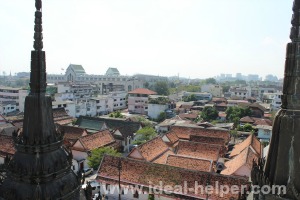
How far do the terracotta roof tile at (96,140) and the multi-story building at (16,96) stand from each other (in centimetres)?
4511

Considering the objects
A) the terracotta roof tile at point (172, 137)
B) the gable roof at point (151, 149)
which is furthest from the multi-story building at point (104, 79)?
the gable roof at point (151, 149)

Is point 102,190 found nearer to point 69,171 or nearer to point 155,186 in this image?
point 155,186

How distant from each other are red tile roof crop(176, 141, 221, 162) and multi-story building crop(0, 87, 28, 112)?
57414 millimetres

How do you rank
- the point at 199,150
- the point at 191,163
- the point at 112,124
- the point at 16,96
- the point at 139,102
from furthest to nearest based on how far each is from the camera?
the point at 139,102 < the point at 16,96 < the point at 112,124 < the point at 199,150 < the point at 191,163

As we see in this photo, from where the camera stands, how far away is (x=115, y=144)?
129 feet

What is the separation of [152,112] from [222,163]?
4156 cm

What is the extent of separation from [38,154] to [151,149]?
25.1m

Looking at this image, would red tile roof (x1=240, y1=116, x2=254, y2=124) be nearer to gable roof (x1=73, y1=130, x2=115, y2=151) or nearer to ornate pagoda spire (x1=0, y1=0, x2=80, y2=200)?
gable roof (x1=73, y1=130, x2=115, y2=151)

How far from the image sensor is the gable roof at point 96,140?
3470 cm

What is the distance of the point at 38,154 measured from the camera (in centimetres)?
659

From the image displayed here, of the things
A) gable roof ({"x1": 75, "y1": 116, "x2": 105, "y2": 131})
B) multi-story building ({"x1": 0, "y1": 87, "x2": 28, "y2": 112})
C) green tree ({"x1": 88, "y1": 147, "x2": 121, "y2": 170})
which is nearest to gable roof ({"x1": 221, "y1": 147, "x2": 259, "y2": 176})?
green tree ({"x1": 88, "y1": 147, "x2": 121, "y2": 170})

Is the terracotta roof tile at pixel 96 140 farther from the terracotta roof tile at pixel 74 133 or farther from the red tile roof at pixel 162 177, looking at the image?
the red tile roof at pixel 162 177

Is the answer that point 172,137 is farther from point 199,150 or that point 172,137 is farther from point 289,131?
point 289,131

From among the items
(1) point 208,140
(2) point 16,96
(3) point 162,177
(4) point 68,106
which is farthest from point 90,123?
(2) point 16,96
